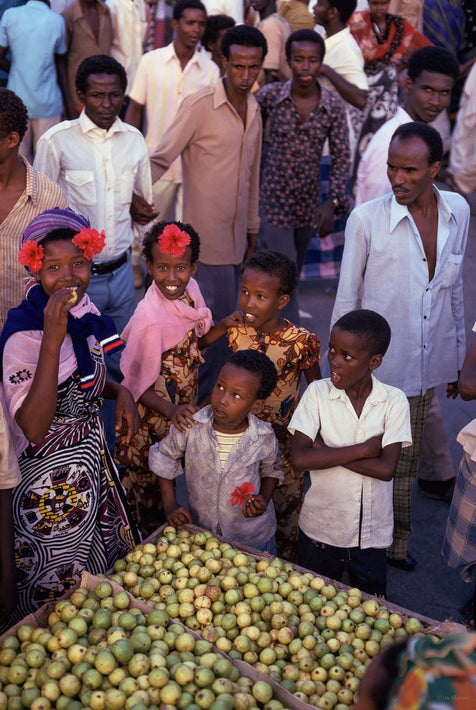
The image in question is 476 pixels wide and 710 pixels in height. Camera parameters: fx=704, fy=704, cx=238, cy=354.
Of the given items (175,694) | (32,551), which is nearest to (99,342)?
(32,551)

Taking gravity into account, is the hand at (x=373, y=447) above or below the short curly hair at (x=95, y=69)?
below

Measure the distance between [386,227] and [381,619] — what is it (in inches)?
74.4

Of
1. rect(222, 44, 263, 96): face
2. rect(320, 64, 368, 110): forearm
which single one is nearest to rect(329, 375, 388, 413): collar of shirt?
rect(222, 44, 263, 96): face

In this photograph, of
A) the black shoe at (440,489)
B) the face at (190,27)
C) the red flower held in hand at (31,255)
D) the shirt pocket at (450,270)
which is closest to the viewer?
the red flower held in hand at (31,255)

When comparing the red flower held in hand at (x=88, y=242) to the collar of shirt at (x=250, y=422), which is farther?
the collar of shirt at (x=250, y=422)

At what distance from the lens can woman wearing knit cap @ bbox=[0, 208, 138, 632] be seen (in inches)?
96.7

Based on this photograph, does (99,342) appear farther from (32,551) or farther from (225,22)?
(225,22)

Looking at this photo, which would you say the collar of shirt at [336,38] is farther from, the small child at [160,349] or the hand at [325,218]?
the small child at [160,349]

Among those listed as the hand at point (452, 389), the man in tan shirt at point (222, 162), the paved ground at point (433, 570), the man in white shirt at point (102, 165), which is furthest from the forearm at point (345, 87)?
the hand at point (452, 389)

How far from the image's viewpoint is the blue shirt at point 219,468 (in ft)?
9.92

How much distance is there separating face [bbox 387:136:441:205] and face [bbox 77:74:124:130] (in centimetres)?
172

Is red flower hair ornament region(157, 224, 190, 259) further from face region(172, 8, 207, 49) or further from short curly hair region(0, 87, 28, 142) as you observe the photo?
face region(172, 8, 207, 49)

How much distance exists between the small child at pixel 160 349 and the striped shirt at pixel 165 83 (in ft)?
9.75

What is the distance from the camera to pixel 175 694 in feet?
6.82
